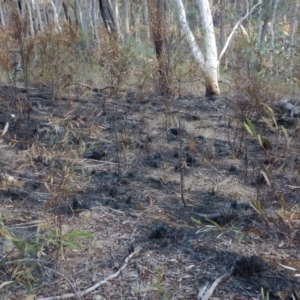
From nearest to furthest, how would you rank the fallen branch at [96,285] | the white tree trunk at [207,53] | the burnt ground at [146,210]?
the fallen branch at [96,285], the burnt ground at [146,210], the white tree trunk at [207,53]

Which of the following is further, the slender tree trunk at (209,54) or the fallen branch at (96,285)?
the slender tree trunk at (209,54)

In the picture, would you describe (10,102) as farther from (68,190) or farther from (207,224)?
(207,224)

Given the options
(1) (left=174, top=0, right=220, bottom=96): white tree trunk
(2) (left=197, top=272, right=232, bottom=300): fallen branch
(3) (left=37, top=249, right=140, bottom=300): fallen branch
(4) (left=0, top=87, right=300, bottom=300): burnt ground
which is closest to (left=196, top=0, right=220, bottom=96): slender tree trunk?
(1) (left=174, top=0, right=220, bottom=96): white tree trunk

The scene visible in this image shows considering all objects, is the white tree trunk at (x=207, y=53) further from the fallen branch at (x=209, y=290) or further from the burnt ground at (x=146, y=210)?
the fallen branch at (x=209, y=290)

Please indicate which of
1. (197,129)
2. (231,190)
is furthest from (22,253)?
(197,129)

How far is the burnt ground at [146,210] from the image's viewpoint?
2.59 m

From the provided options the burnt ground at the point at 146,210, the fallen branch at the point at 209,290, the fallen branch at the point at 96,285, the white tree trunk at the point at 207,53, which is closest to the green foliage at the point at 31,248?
the burnt ground at the point at 146,210

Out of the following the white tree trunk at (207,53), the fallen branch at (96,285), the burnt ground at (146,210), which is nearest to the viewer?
the fallen branch at (96,285)

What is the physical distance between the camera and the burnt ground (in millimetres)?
2592

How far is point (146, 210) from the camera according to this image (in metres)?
3.43

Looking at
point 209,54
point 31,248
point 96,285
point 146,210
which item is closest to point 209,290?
point 96,285

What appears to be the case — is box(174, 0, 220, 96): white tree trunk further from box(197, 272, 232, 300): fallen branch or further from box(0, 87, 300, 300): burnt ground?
box(197, 272, 232, 300): fallen branch

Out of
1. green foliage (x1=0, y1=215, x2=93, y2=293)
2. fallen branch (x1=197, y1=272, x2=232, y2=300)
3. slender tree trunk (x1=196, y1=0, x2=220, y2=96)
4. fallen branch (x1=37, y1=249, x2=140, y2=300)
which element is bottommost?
fallen branch (x1=197, y1=272, x2=232, y2=300)

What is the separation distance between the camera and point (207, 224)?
3215 mm
